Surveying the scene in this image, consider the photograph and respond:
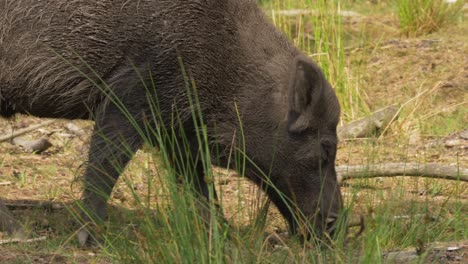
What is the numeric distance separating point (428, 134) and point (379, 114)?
0.48 meters

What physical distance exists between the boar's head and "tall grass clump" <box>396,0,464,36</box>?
5.32 metres

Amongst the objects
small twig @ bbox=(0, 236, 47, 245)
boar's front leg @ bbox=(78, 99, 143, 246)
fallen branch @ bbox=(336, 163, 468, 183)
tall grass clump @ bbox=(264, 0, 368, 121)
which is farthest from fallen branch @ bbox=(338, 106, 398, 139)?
small twig @ bbox=(0, 236, 47, 245)

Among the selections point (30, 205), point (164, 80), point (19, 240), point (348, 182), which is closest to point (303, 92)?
point (164, 80)

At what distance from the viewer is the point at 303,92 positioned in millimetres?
5277

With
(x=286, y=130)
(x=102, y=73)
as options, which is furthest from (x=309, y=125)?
(x=102, y=73)

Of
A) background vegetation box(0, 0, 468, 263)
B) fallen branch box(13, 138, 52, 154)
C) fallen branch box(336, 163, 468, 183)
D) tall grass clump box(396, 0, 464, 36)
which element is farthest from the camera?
tall grass clump box(396, 0, 464, 36)

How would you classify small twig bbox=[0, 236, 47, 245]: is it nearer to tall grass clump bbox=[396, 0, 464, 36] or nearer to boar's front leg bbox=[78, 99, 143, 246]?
boar's front leg bbox=[78, 99, 143, 246]

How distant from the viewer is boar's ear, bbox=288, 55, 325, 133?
5.18m

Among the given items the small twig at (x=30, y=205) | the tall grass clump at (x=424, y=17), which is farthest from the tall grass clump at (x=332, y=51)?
the small twig at (x=30, y=205)

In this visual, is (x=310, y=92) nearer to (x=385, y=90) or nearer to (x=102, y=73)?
(x=102, y=73)

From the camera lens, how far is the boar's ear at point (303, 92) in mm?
5176

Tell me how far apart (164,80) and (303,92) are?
2.62ft

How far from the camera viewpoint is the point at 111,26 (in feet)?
17.9

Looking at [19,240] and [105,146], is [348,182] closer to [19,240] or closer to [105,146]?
[105,146]
